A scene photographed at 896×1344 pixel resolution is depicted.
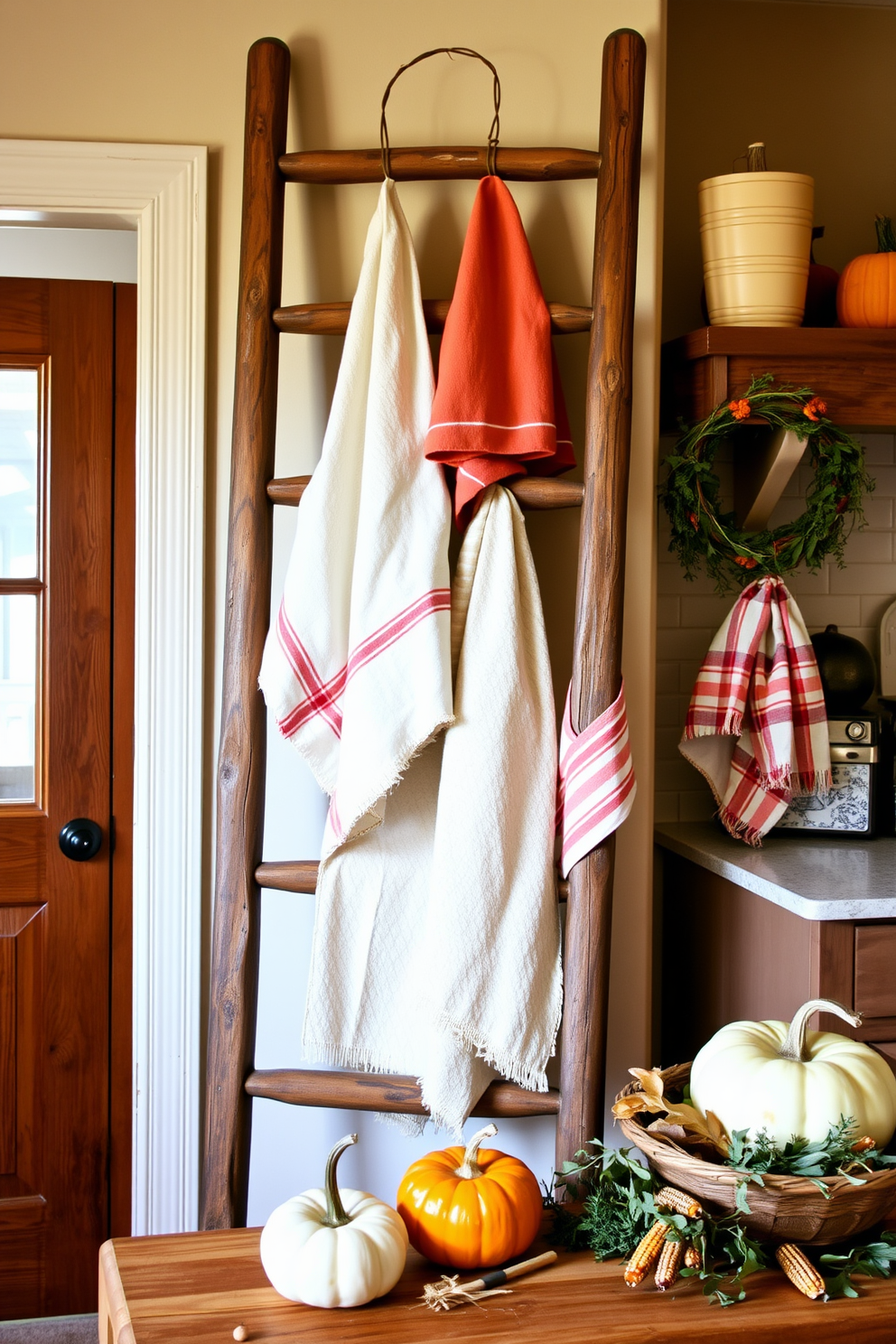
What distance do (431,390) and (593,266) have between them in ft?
0.92

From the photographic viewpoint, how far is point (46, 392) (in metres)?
1.92

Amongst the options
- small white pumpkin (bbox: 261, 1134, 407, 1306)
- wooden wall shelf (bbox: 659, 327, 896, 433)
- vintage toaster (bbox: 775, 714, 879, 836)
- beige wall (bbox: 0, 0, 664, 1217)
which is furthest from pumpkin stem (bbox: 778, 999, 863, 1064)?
wooden wall shelf (bbox: 659, 327, 896, 433)

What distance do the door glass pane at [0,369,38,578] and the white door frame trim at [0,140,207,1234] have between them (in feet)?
1.39

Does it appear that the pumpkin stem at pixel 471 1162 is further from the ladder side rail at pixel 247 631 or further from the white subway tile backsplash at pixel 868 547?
the white subway tile backsplash at pixel 868 547

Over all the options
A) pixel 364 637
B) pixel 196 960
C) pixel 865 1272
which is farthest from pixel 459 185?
pixel 865 1272

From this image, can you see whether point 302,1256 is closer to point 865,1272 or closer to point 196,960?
point 865,1272

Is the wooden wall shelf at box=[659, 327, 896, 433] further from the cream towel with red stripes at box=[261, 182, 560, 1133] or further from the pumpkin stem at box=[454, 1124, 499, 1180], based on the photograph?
the pumpkin stem at box=[454, 1124, 499, 1180]

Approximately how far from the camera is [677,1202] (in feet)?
3.20

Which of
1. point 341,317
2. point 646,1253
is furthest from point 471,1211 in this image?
point 341,317

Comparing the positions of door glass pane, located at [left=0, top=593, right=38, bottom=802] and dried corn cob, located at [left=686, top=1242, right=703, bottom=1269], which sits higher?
door glass pane, located at [left=0, top=593, right=38, bottom=802]

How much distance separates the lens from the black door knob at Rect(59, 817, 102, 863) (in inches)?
75.3

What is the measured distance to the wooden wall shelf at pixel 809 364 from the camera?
5.60 ft

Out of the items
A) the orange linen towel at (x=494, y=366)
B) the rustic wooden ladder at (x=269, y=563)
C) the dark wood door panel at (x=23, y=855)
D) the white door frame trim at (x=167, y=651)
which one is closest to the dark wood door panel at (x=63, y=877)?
the dark wood door panel at (x=23, y=855)

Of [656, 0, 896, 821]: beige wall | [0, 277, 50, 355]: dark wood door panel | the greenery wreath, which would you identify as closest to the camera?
the greenery wreath
